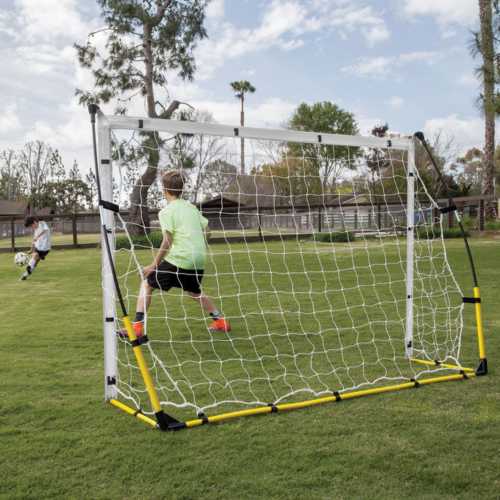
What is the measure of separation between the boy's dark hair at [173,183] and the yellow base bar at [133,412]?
2002 mm

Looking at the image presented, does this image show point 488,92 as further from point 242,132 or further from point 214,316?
point 242,132

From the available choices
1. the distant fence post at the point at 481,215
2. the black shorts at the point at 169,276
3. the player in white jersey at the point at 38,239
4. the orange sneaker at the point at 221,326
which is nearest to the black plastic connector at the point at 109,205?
the black shorts at the point at 169,276

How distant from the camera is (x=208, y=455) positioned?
286 centimetres

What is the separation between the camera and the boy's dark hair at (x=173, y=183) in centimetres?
490

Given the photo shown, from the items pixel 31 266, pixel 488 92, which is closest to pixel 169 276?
pixel 31 266

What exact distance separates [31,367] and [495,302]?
19.2 ft

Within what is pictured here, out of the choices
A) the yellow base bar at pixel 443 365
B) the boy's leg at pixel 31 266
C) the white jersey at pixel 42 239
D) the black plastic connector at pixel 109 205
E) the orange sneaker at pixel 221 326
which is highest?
the black plastic connector at pixel 109 205

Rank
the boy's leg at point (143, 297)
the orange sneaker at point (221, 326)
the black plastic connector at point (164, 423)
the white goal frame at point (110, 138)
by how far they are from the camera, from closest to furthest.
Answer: the black plastic connector at point (164, 423), the white goal frame at point (110, 138), the boy's leg at point (143, 297), the orange sneaker at point (221, 326)

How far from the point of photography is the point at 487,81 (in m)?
15.5

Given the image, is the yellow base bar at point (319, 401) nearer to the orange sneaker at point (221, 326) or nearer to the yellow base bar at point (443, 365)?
the yellow base bar at point (443, 365)

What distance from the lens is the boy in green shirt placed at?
4.93 m

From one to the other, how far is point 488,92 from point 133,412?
16791 millimetres

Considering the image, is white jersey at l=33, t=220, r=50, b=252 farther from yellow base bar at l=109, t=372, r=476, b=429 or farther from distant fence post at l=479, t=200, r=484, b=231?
distant fence post at l=479, t=200, r=484, b=231

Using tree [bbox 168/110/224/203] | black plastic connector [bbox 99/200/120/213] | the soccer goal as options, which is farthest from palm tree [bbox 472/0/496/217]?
black plastic connector [bbox 99/200/120/213]
